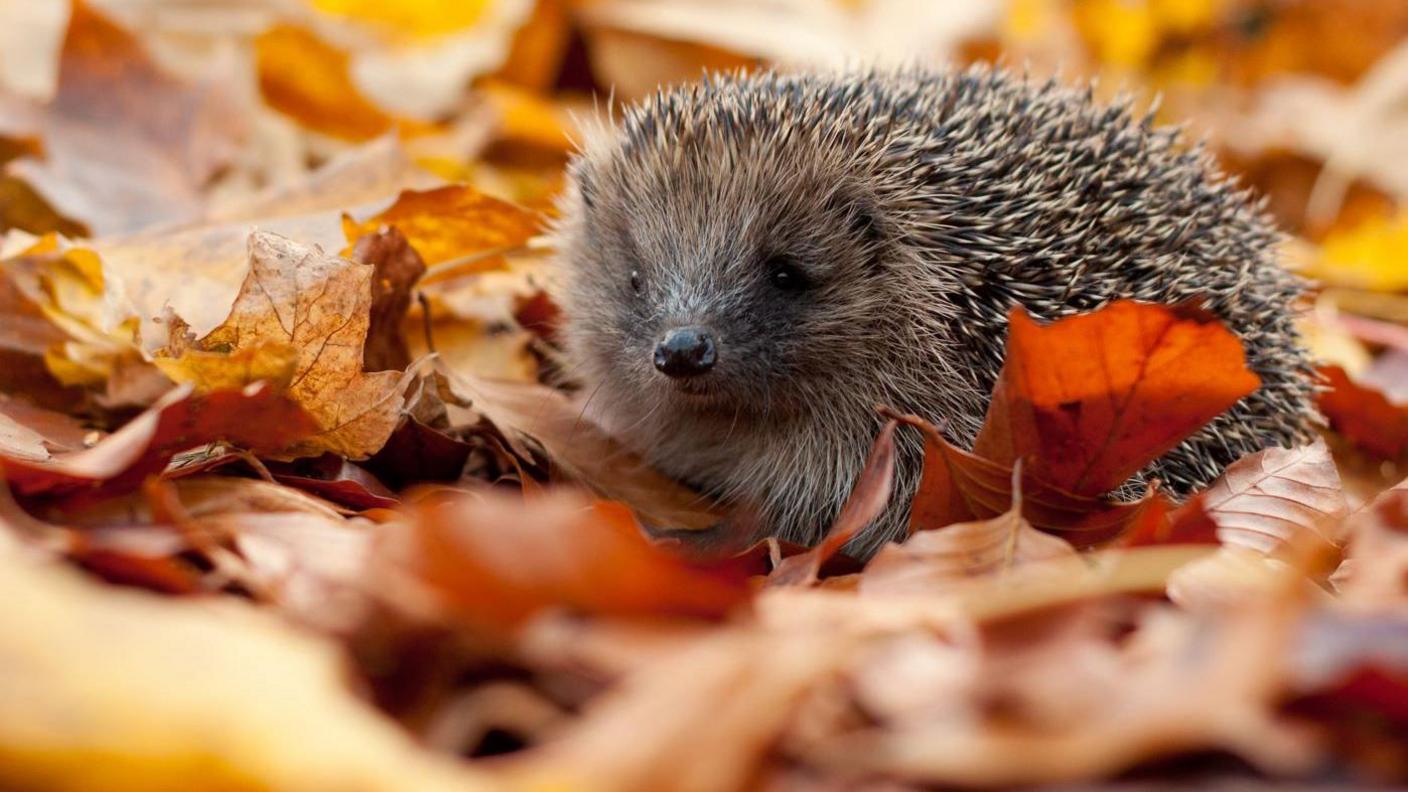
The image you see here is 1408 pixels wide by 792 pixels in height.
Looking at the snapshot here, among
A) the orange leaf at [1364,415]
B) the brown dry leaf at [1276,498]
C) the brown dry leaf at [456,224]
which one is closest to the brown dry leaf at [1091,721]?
the brown dry leaf at [1276,498]

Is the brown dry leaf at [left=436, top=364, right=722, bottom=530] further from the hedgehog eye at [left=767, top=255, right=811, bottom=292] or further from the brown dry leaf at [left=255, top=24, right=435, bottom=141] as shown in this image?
the brown dry leaf at [left=255, top=24, right=435, bottom=141]

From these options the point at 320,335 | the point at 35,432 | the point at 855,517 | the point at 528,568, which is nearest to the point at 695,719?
the point at 528,568

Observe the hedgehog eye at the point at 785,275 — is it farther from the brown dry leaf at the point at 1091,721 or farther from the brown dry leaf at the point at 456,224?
the brown dry leaf at the point at 1091,721

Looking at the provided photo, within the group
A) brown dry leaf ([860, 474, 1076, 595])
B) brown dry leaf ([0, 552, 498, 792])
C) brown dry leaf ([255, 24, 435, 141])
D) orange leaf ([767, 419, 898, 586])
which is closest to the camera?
brown dry leaf ([0, 552, 498, 792])

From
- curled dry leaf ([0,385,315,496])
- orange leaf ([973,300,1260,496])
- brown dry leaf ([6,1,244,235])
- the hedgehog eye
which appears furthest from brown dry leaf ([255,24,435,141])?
orange leaf ([973,300,1260,496])

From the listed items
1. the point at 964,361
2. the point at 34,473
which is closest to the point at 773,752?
the point at 34,473

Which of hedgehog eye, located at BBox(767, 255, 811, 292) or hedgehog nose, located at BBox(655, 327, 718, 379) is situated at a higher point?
hedgehog eye, located at BBox(767, 255, 811, 292)

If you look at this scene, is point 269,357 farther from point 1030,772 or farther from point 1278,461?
point 1278,461
